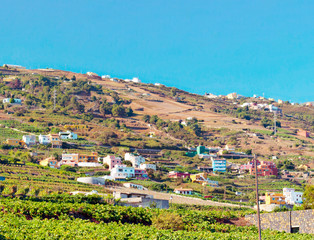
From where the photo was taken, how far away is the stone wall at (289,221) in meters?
26.1

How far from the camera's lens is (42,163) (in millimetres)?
79812

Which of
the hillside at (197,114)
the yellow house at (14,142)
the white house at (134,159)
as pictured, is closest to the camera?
the yellow house at (14,142)

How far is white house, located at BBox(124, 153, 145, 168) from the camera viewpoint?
291 ft

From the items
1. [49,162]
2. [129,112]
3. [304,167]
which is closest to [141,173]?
[49,162]

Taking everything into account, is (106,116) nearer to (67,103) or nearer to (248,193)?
(67,103)

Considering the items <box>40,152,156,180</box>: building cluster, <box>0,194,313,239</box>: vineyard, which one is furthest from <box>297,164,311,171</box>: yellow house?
<box>0,194,313,239</box>: vineyard

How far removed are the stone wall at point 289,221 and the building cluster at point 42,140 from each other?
67.7 meters

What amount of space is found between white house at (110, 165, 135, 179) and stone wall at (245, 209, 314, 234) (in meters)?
50.5

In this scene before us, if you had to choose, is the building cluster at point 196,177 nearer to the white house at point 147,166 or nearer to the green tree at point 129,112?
the white house at point 147,166

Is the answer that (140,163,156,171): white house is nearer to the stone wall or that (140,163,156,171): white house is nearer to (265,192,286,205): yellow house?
(265,192,286,205): yellow house

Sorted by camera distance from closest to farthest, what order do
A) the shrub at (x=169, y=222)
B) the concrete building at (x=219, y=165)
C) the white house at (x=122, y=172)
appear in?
the shrub at (x=169, y=222)
the white house at (x=122, y=172)
the concrete building at (x=219, y=165)

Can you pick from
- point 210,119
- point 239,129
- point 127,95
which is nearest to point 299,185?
point 239,129

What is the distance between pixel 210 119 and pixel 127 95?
32.1m

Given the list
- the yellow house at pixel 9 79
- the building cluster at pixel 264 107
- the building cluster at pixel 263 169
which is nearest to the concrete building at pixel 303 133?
the building cluster at pixel 264 107
